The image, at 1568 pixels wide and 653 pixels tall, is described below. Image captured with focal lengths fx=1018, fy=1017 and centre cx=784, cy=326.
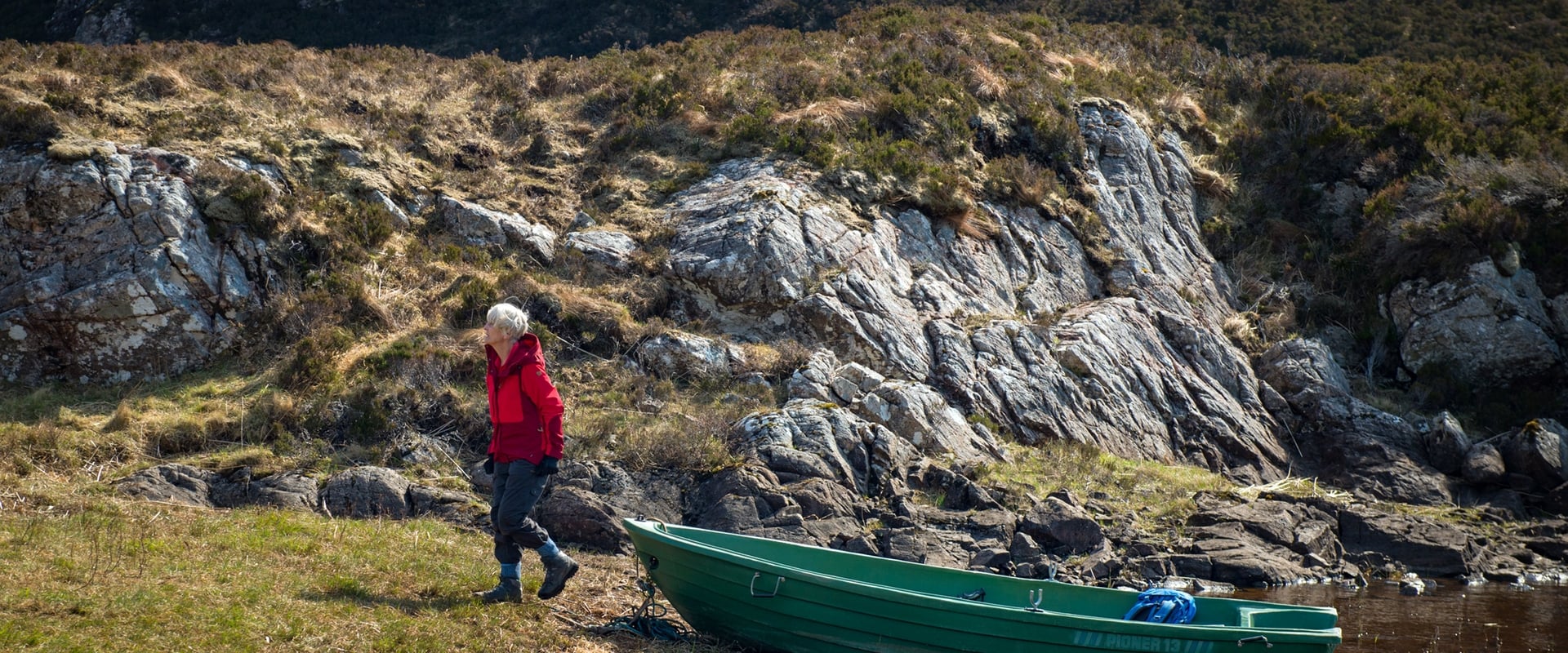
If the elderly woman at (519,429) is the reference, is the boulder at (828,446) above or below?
below

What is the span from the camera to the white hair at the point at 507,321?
7641 mm

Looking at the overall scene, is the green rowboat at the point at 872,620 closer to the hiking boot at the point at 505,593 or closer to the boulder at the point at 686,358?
the hiking boot at the point at 505,593

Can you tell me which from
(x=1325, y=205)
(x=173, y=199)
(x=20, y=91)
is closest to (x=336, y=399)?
(x=173, y=199)

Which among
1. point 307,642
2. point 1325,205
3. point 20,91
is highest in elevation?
point 20,91

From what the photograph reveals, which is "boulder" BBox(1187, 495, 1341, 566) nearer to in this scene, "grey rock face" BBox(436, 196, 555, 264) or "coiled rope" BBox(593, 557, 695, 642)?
"coiled rope" BBox(593, 557, 695, 642)

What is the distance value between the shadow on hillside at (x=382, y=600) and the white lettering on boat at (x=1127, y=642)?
4531 millimetres

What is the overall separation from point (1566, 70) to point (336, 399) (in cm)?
3365

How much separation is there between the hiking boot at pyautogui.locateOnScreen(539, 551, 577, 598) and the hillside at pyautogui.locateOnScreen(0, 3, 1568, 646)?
3.08 feet

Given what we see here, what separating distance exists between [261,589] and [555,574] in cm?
206

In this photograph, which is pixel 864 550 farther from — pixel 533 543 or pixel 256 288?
pixel 256 288

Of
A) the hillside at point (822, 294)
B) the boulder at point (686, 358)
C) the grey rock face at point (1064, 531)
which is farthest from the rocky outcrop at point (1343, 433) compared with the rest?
the boulder at point (686, 358)

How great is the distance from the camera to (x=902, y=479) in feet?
44.3

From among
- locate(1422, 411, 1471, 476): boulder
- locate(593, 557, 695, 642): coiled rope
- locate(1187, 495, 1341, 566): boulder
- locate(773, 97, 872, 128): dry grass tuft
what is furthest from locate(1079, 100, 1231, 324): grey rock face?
locate(593, 557, 695, 642): coiled rope

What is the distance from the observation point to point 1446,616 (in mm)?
11594
